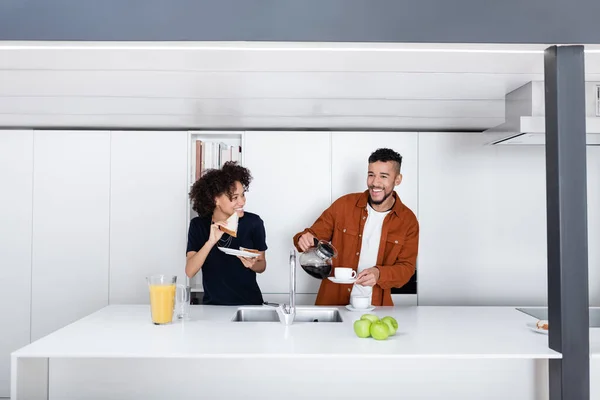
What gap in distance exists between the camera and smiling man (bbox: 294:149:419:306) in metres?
2.97

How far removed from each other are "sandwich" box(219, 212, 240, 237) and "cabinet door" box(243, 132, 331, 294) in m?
0.83

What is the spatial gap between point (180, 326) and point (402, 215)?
152 centimetres

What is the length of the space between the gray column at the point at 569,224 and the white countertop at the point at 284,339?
0.27 feet

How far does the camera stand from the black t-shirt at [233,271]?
115 inches

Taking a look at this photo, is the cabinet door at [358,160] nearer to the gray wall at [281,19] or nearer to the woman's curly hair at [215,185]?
the woman's curly hair at [215,185]

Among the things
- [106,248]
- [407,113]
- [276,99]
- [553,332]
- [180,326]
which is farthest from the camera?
[106,248]

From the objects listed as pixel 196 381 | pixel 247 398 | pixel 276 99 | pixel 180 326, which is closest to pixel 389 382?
pixel 247 398

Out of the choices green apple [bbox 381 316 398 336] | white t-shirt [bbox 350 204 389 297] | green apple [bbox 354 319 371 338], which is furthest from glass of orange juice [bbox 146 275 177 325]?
white t-shirt [bbox 350 204 389 297]

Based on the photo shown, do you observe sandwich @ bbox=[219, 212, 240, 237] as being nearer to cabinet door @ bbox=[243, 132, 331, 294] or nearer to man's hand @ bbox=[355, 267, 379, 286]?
man's hand @ bbox=[355, 267, 379, 286]

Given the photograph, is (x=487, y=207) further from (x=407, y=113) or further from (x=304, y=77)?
(x=304, y=77)

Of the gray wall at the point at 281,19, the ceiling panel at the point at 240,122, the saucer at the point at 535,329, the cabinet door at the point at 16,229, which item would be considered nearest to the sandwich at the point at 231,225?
the ceiling panel at the point at 240,122

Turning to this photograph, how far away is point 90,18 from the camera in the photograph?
1.60 meters

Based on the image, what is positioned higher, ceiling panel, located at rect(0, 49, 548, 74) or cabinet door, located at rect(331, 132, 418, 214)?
ceiling panel, located at rect(0, 49, 548, 74)

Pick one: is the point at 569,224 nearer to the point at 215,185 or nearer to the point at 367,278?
→ the point at 367,278
